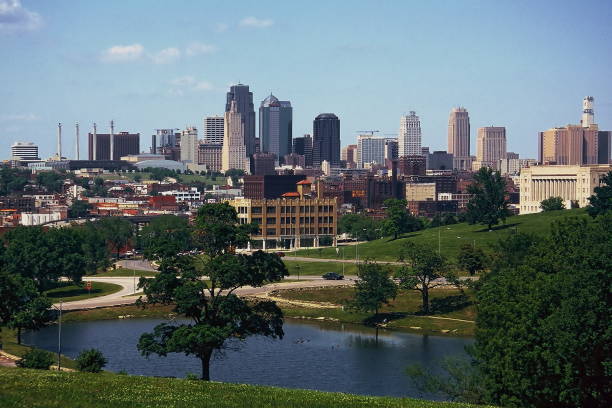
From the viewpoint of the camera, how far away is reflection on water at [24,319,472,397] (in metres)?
78.8

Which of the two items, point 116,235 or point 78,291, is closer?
point 78,291

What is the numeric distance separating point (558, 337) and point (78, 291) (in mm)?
86198

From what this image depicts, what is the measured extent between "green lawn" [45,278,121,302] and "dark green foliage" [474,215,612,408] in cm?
7472

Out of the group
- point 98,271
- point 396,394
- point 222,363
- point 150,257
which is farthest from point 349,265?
point 150,257

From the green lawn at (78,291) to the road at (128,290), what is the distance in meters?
1.49

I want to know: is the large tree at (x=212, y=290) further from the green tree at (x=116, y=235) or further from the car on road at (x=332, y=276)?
the green tree at (x=116, y=235)

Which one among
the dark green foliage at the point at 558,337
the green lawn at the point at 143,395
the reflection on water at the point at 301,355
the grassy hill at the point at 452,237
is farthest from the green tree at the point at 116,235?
the green lawn at the point at 143,395

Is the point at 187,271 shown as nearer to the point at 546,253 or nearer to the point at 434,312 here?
the point at 546,253

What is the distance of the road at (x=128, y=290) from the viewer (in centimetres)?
11788

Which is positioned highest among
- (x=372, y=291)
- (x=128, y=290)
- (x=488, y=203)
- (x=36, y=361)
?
(x=488, y=203)

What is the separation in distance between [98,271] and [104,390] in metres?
112

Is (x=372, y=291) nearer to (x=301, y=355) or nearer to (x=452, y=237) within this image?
(x=301, y=355)

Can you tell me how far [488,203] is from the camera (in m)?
159

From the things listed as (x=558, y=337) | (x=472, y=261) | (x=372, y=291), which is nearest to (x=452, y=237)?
(x=472, y=261)
